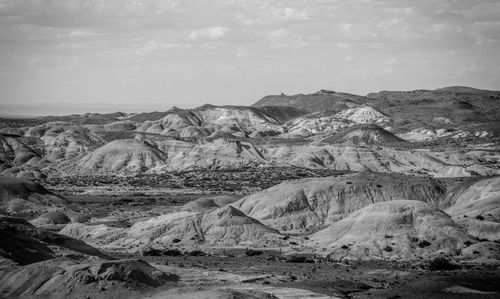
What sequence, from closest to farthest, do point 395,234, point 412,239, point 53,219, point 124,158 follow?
point 412,239 < point 395,234 < point 53,219 < point 124,158

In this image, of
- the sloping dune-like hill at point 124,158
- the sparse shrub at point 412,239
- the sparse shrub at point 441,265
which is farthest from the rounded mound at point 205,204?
the sloping dune-like hill at point 124,158

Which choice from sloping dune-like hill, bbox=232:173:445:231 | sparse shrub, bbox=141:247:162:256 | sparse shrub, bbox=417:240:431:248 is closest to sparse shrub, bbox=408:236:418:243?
sparse shrub, bbox=417:240:431:248

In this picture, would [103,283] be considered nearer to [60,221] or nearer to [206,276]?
[206,276]

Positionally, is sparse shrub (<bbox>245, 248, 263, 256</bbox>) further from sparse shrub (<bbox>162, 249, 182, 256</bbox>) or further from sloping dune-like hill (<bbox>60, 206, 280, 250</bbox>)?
sparse shrub (<bbox>162, 249, 182, 256</bbox>)

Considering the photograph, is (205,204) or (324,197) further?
(205,204)

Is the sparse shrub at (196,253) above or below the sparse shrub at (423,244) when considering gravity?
below

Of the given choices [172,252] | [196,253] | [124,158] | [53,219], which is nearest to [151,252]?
[172,252]

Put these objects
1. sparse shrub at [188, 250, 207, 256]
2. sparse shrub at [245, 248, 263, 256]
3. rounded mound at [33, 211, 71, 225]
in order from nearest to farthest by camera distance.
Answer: sparse shrub at [245, 248, 263, 256] < sparse shrub at [188, 250, 207, 256] < rounded mound at [33, 211, 71, 225]

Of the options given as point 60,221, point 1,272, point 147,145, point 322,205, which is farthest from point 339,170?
point 1,272

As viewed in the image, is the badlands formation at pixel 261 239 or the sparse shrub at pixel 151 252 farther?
the sparse shrub at pixel 151 252

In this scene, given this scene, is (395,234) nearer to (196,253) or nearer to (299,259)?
(299,259)

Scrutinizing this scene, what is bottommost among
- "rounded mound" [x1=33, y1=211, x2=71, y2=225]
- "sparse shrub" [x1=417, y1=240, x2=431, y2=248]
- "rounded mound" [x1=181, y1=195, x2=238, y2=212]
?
"rounded mound" [x1=33, y1=211, x2=71, y2=225]

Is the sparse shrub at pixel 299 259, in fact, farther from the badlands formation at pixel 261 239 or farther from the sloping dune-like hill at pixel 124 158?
the sloping dune-like hill at pixel 124 158
